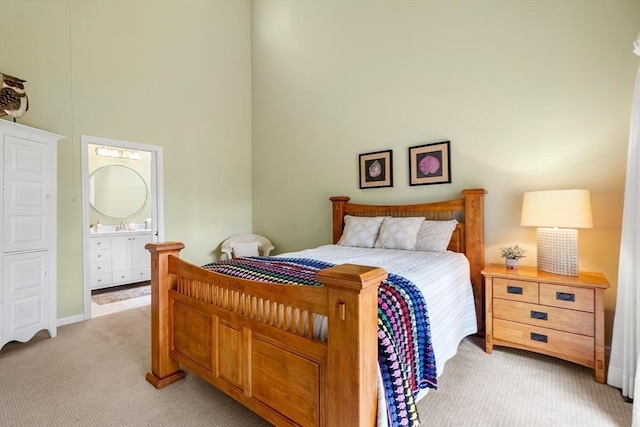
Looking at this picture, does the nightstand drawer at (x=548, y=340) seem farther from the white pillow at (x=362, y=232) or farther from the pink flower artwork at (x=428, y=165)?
the pink flower artwork at (x=428, y=165)

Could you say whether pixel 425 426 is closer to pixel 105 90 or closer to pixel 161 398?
pixel 161 398

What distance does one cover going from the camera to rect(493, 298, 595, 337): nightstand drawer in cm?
206

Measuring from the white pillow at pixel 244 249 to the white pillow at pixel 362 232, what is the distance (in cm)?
170

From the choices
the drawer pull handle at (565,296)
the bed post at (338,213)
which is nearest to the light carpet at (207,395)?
the drawer pull handle at (565,296)

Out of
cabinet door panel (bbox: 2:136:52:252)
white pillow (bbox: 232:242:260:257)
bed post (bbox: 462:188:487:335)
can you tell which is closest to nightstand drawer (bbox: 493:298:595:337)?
bed post (bbox: 462:188:487:335)

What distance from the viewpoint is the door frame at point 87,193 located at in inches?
132

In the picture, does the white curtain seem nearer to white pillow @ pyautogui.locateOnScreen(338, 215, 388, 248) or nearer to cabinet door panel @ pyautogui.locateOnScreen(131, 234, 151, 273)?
white pillow @ pyautogui.locateOnScreen(338, 215, 388, 248)

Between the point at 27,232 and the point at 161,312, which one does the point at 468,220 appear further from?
the point at 27,232

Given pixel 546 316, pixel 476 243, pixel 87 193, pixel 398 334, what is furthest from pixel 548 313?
pixel 87 193

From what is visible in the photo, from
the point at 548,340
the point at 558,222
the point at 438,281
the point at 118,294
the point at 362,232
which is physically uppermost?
the point at 558,222

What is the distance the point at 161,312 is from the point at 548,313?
2.70m

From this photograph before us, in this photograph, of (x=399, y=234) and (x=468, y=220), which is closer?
(x=468, y=220)

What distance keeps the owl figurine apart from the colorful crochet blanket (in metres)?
2.33

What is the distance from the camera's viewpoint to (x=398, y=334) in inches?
54.1
